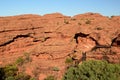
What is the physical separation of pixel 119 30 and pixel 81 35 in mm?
5858

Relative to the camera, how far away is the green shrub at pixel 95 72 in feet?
84.3

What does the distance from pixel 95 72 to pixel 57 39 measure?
16.1 metres

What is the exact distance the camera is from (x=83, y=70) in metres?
27.2

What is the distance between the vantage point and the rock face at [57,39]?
123 ft

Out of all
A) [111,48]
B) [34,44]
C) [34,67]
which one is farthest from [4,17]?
[111,48]

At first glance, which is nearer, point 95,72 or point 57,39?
point 95,72

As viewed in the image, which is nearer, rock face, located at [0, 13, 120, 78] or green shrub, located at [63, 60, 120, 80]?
green shrub, located at [63, 60, 120, 80]

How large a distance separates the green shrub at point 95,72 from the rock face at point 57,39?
7951 mm

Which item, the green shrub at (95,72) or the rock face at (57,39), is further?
the rock face at (57,39)

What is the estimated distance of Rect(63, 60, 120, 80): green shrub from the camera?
84.3 ft

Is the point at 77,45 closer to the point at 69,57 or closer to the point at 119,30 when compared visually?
the point at 69,57

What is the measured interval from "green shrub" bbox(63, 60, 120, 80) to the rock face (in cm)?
795

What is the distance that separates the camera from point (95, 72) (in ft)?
86.6

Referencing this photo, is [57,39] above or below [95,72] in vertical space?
above
